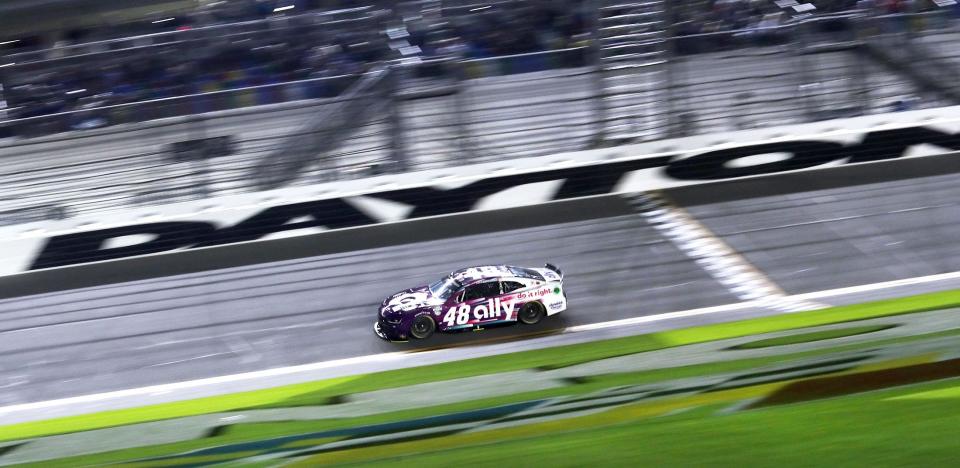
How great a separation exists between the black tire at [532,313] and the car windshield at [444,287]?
64 centimetres

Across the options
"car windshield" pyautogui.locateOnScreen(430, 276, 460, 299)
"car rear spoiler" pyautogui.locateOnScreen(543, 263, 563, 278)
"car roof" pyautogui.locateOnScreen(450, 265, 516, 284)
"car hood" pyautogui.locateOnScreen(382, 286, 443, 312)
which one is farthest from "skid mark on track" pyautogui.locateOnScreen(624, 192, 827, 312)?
"car hood" pyautogui.locateOnScreen(382, 286, 443, 312)

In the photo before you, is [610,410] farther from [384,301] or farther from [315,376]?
[384,301]

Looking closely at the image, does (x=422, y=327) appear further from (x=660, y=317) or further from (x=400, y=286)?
(x=660, y=317)

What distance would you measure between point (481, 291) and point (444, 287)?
1.22 feet

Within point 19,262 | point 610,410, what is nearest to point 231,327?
point 19,262

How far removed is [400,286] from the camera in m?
9.64

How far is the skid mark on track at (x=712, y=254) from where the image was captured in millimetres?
8883

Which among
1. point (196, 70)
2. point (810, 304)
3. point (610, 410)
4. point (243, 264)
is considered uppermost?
point (196, 70)

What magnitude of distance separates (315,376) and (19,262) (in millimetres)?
4089

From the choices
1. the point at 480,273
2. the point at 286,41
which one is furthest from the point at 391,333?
the point at 286,41

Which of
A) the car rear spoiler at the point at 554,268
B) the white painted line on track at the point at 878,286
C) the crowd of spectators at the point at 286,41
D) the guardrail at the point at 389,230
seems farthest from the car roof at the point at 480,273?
the crowd of spectators at the point at 286,41

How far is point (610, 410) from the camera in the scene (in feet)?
11.8

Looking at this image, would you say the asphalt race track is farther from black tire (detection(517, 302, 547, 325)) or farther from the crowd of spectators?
the crowd of spectators

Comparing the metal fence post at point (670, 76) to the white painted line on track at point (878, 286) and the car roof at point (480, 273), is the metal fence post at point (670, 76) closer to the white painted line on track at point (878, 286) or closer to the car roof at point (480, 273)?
the white painted line on track at point (878, 286)
